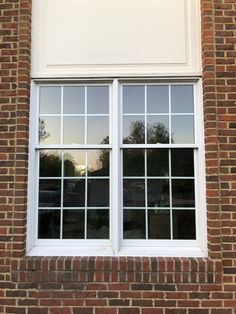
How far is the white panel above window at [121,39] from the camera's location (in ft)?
15.6

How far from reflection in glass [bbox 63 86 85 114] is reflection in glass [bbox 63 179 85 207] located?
850 mm

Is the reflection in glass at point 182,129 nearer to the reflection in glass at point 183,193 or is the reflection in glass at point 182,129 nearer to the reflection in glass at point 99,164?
the reflection in glass at point 183,193

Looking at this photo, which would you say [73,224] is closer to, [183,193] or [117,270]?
[117,270]

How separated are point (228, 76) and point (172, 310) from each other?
269 centimetres

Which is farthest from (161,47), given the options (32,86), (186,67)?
(32,86)

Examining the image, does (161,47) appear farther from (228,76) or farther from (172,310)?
(172,310)

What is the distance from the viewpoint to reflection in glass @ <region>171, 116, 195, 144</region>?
15.6 ft

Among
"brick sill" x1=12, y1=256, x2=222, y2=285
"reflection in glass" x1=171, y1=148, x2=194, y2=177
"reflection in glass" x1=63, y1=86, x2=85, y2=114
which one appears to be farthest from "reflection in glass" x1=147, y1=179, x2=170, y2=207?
"reflection in glass" x1=63, y1=86, x2=85, y2=114

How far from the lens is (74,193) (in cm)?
475

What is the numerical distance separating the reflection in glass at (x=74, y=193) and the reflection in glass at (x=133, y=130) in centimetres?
74

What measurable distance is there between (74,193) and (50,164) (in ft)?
1.49

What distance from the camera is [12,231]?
4527mm

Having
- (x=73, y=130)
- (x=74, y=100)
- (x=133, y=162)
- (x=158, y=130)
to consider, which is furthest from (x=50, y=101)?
(x=158, y=130)

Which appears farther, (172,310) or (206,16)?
(206,16)
